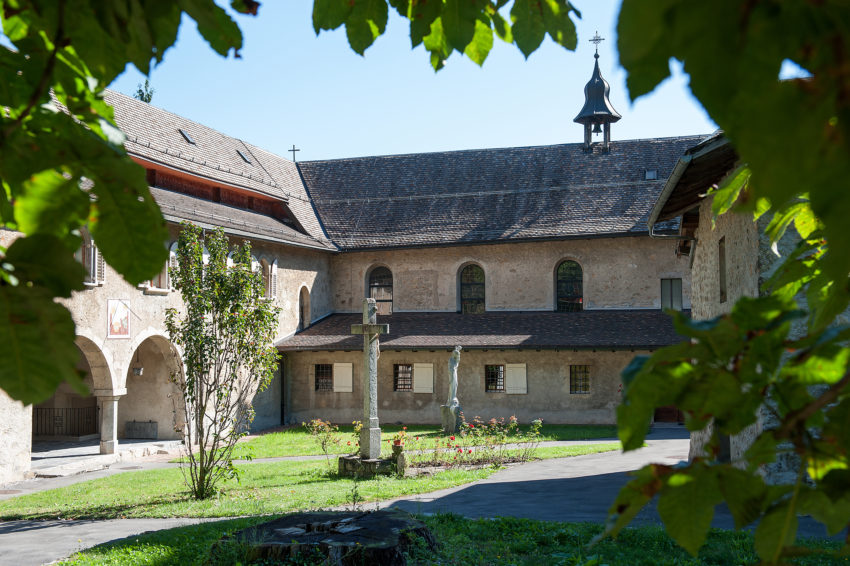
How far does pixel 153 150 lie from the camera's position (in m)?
21.5

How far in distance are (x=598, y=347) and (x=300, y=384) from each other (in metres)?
10.1

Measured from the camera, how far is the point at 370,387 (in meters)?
15.7

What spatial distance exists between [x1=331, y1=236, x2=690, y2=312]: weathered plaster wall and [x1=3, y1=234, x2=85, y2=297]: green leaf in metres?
25.1

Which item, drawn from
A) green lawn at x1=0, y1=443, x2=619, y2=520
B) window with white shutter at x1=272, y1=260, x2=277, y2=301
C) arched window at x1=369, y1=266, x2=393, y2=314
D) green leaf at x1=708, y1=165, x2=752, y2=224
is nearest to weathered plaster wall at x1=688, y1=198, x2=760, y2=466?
green lawn at x1=0, y1=443, x2=619, y2=520

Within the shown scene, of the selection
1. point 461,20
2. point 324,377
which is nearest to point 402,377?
point 324,377

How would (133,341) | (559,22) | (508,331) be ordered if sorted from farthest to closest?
(508,331) < (133,341) < (559,22)

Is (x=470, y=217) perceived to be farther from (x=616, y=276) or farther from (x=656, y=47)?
(x=656, y=47)

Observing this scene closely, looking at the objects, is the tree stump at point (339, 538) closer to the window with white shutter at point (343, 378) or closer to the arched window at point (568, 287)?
the window with white shutter at point (343, 378)

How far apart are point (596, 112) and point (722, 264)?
59.6 ft

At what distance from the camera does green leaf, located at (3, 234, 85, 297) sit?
1.00 meters

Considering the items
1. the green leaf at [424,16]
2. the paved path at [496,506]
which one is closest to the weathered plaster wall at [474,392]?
the paved path at [496,506]

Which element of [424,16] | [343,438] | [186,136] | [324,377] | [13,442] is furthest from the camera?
[324,377]

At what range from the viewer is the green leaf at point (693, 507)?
107cm

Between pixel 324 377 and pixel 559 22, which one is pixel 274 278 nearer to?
pixel 324 377
